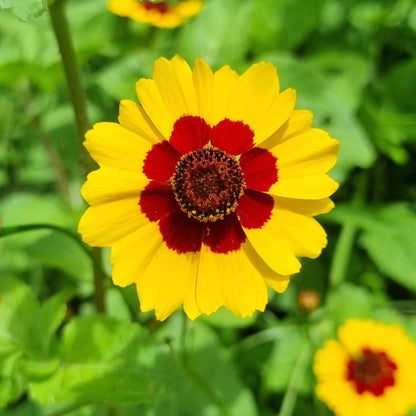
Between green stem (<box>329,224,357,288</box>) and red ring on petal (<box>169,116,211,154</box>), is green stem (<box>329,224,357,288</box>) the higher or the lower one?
the lower one

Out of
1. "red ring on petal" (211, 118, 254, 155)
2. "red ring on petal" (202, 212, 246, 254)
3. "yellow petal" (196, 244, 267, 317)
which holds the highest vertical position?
"red ring on petal" (211, 118, 254, 155)

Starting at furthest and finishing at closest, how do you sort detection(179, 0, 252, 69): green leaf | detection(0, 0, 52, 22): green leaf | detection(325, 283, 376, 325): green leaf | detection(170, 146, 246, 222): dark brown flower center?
detection(179, 0, 252, 69): green leaf < detection(325, 283, 376, 325): green leaf < detection(170, 146, 246, 222): dark brown flower center < detection(0, 0, 52, 22): green leaf

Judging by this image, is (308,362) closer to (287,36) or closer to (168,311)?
(168,311)

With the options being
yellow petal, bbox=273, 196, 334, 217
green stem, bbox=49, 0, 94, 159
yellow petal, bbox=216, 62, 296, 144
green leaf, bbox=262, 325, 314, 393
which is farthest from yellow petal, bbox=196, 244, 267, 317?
green leaf, bbox=262, 325, 314, 393

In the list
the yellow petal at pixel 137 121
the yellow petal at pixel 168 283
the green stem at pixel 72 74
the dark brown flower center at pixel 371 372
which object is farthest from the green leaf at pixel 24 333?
the dark brown flower center at pixel 371 372

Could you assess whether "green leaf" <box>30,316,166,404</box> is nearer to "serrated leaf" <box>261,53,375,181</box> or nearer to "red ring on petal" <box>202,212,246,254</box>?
"red ring on petal" <box>202,212,246,254</box>

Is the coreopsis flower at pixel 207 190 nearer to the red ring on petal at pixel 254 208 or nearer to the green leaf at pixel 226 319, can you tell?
the red ring on petal at pixel 254 208

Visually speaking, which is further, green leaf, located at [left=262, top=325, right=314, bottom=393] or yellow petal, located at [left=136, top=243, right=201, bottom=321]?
green leaf, located at [left=262, top=325, right=314, bottom=393]
